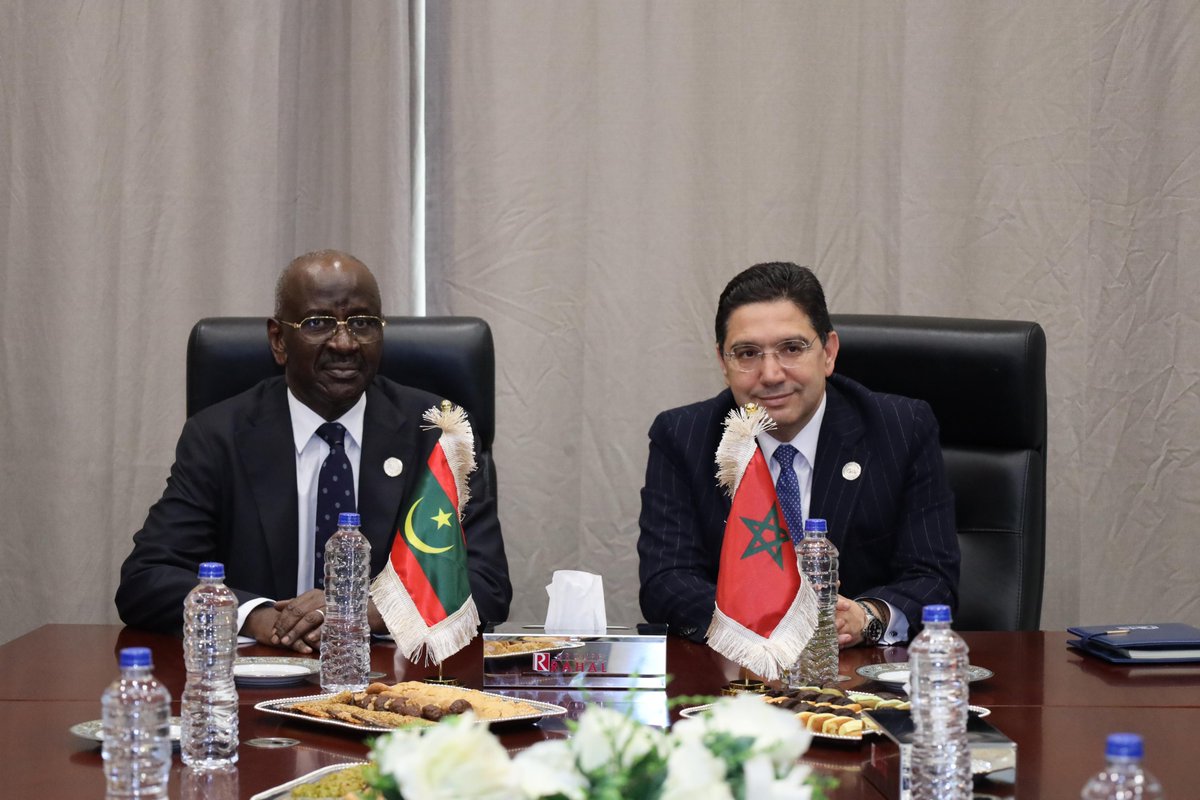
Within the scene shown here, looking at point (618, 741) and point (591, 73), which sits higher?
point (591, 73)

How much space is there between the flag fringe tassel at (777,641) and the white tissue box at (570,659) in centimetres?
15

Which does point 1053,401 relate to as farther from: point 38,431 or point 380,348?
point 38,431

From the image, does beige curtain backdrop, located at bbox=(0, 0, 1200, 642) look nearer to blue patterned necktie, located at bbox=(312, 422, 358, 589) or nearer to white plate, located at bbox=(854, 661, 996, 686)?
blue patterned necktie, located at bbox=(312, 422, 358, 589)

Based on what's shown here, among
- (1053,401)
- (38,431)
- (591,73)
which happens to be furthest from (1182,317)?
(38,431)

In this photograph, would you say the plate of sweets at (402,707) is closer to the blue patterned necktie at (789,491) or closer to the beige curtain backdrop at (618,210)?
the blue patterned necktie at (789,491)

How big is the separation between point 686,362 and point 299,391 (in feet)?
4.32

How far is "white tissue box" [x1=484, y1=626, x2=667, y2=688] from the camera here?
2.21 m

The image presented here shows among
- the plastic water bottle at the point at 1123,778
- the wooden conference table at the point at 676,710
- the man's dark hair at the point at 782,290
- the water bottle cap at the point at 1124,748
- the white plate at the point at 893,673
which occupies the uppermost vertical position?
the man's dark hair at the point at 782,290

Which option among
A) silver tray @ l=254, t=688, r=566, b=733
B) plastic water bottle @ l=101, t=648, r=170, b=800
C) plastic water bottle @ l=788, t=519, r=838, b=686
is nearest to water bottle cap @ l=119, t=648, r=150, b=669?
plastic water bottle @ l=101, t=648, r=170, b=800

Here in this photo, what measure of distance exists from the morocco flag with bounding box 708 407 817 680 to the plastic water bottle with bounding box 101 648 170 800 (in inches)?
43.1

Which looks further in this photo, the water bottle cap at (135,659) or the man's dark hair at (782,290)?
the man's dark hair at (782,290)

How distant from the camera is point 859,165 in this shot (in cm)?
420

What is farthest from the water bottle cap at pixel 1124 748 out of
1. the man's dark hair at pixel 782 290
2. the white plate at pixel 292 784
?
the man's dark hair at pixel 782 290

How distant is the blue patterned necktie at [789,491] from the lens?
9.89 ft
